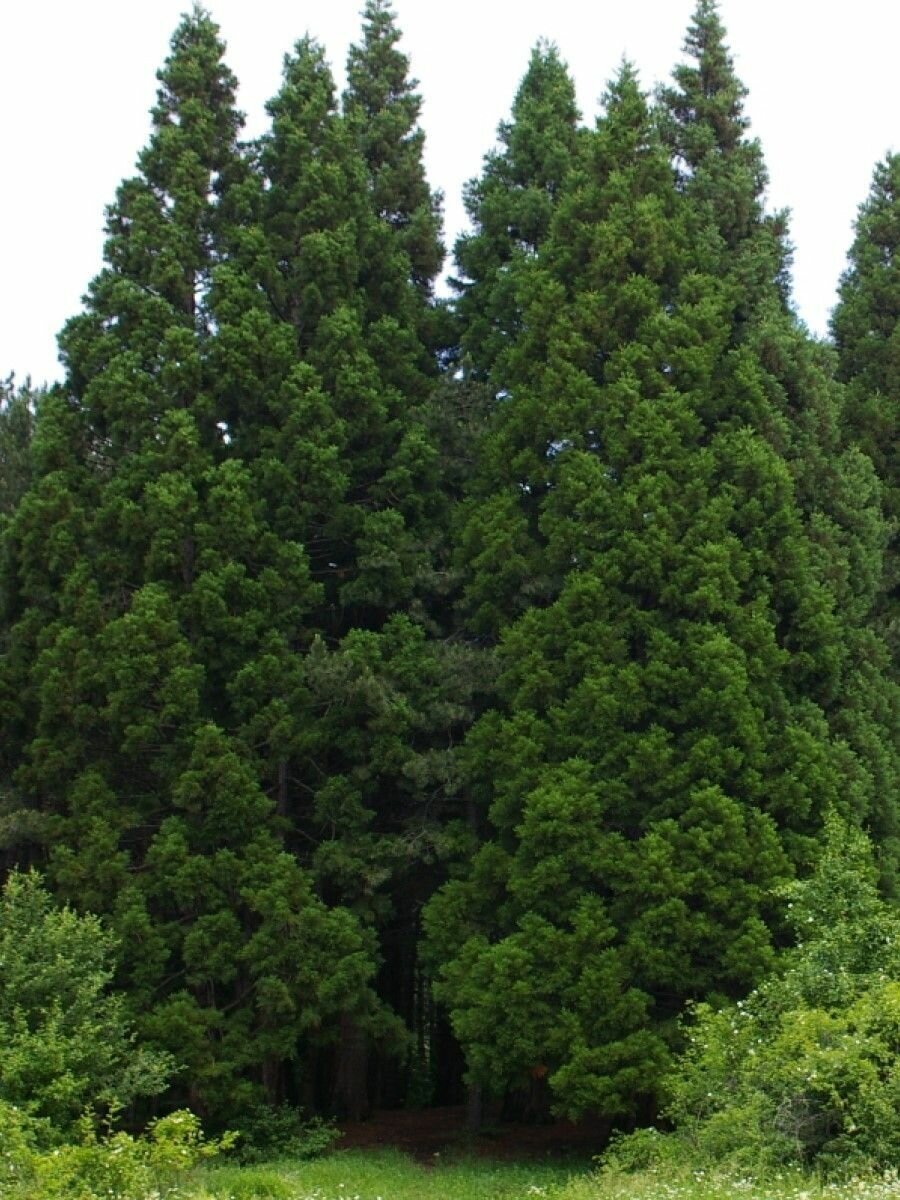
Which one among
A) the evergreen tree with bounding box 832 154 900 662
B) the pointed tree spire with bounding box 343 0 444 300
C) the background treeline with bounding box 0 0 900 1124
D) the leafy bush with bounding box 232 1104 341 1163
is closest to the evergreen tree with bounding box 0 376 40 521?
the background treeline with bounding box 0 0 900 1124

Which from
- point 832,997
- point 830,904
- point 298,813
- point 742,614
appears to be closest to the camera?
point 832,997

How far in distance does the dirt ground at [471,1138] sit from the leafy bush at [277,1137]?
0.72 metres

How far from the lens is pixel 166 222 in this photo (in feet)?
60.8

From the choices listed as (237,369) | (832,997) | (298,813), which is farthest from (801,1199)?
(237,369)

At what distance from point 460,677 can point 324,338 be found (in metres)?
5.22

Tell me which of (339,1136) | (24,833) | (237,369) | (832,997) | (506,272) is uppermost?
(506,272)

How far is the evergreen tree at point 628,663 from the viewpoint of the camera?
14.5 meters

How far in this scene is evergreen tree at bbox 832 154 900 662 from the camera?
20516 mm

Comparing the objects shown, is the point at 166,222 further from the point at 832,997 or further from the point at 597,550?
the point at 832,997

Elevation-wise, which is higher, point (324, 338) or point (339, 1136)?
point (324, 338)

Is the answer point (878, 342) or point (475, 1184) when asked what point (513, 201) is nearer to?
point (878, 342)

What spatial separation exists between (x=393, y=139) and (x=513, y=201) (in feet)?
10.1

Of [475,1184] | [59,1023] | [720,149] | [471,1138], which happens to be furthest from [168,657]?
[720,149]

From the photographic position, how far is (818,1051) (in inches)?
388
